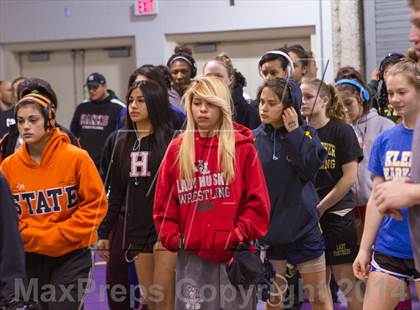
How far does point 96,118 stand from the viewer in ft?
27.8

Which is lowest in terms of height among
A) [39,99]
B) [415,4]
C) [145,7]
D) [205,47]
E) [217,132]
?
[217,132]

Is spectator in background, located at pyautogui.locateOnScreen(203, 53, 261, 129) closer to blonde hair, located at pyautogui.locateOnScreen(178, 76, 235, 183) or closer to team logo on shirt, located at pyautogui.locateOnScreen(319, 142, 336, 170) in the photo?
team logo on shirt, located at pyautogui.locateOnScreen(319, 142, 336, 170)

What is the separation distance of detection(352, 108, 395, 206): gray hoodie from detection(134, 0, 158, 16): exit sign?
465 cm

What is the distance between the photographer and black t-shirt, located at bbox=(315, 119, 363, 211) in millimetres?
4930

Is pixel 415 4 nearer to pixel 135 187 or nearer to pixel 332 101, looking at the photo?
pixel 332 101

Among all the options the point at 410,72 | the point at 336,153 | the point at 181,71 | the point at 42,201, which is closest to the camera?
the point at 410,72

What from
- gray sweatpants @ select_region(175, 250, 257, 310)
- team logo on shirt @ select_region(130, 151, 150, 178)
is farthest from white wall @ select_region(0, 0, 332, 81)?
gray sweatpants @ select_region(175, 250, 257, 310)

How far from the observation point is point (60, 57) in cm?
1080

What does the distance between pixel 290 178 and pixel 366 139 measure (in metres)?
1.28

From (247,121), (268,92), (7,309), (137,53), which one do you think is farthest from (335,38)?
(7,309)

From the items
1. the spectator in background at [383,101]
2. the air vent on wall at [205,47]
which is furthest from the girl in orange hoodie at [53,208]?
the air vent on wall at [205,47]

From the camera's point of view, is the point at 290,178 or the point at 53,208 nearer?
the point at 53,208

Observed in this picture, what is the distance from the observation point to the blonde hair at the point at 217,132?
390 cm

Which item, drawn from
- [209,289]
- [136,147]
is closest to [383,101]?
[136,147]
